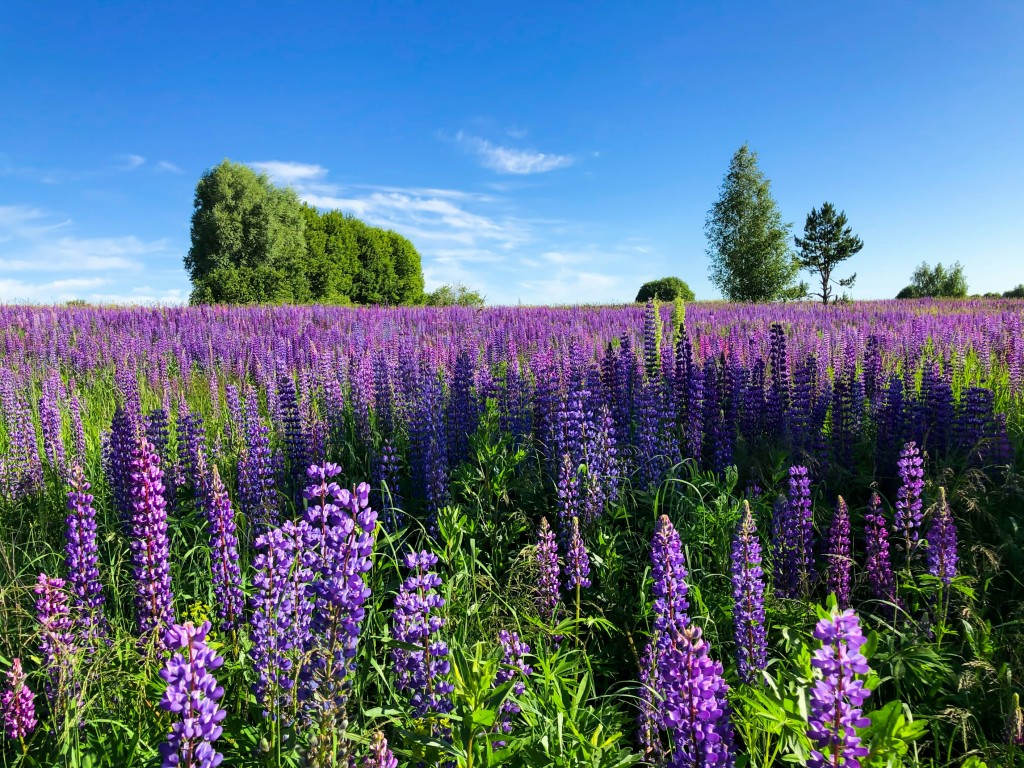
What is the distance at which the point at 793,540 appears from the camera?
3350 millimetres

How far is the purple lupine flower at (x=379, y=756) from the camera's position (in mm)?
1523

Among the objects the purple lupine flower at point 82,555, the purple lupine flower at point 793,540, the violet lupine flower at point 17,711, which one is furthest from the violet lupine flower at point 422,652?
the purple lupine flower at point 793,540

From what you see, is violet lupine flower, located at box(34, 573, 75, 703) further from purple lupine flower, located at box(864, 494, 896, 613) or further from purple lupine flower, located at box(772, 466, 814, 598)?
purple lupine flower, located at box(864, 494, 896, 613)

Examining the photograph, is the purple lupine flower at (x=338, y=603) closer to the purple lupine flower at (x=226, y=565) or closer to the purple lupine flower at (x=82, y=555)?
the purple lupine flower at (x=226, y=565)

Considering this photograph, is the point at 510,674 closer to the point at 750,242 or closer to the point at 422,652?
the point at 422,652

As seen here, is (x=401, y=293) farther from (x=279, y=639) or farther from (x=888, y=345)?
(x=279, y=639)

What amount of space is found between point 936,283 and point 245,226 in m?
77.5

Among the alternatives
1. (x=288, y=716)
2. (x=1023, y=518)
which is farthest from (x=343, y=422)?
(x=1023, y=518)

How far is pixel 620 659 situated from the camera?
10.2 ft

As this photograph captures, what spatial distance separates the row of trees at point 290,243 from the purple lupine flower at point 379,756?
37339mm

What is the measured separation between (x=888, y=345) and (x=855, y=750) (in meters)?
10.6

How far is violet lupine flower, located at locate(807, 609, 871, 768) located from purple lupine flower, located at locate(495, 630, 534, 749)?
934 millimetres

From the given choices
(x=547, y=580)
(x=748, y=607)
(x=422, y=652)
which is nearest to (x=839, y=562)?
(x=748, y=607)

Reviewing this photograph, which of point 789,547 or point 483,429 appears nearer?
point 789,547
